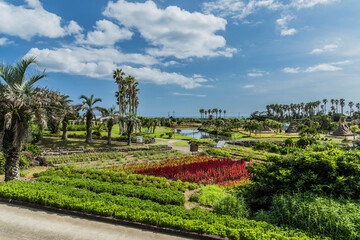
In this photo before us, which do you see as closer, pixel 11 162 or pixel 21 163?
pixel 11 162

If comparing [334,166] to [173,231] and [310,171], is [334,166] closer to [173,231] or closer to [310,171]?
[310,171]

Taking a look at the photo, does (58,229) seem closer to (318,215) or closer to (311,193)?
(318,215)

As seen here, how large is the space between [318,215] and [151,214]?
5.54 meters

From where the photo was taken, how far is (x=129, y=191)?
9.41 m

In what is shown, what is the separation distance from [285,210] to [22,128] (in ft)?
42.7

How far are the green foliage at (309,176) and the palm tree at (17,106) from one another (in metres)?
11.1

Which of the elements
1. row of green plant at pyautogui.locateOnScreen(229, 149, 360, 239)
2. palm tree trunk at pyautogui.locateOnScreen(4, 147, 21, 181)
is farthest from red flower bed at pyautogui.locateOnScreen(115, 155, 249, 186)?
palm tree trunk at pyautogui.locateOnScreen(4, 147, 21, 181)

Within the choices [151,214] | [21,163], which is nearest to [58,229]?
[151,214]

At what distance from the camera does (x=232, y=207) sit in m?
7.71

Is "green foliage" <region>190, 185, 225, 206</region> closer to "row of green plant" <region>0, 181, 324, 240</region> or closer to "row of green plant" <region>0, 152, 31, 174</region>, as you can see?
"row of green plant" <region>0, 181, 324, 240</region>

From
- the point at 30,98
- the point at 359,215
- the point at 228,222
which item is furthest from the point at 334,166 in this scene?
the point at 30,98

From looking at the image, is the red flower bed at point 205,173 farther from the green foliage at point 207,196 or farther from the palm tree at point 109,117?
the palm tree at point 109,117

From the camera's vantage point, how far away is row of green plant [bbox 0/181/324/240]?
5.95m

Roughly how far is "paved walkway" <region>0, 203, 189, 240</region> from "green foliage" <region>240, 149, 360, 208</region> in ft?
14.1
